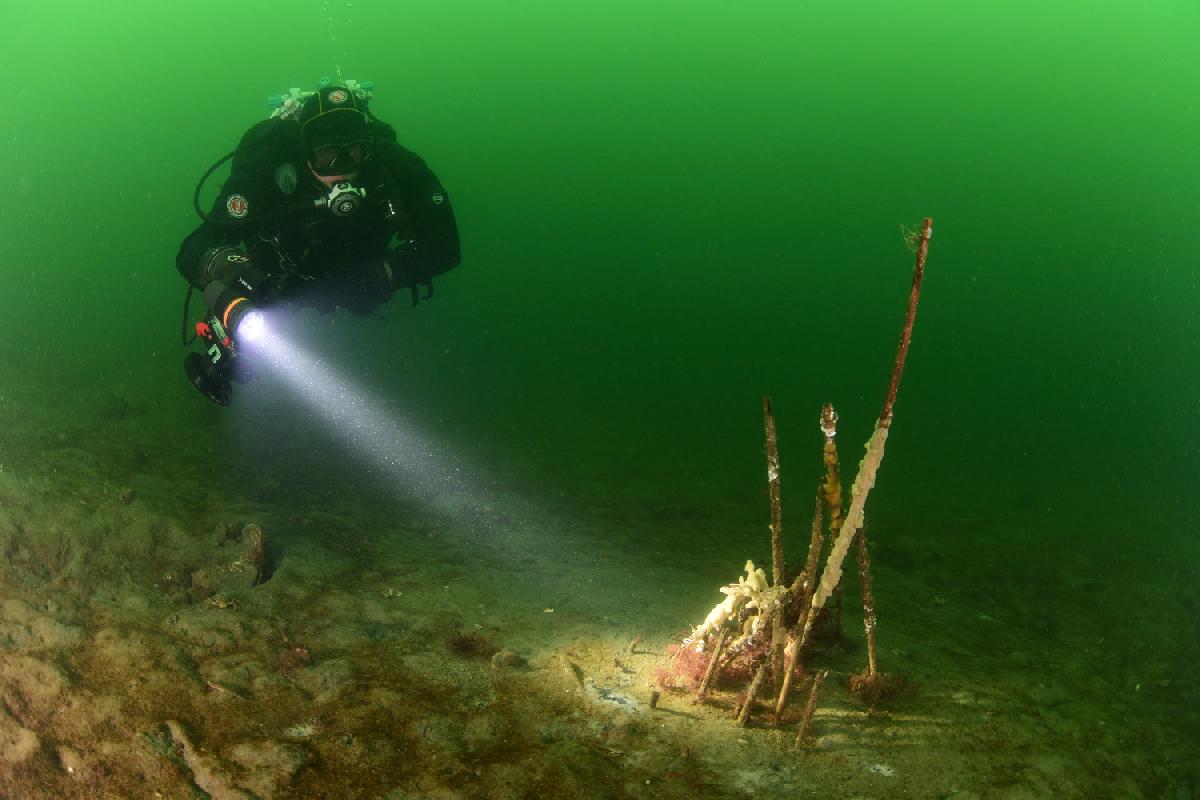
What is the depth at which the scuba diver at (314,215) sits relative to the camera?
5.92 meters

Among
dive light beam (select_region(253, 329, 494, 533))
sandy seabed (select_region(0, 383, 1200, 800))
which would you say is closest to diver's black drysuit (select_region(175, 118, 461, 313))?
dive light beam (select_region(253, 329, 494, 533))

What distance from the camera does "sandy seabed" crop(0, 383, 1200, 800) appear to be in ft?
9.35

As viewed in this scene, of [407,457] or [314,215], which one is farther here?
[407,457]

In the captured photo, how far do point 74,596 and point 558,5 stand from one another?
102193mm

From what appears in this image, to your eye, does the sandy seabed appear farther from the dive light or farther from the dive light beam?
the dive light

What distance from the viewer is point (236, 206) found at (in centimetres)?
595

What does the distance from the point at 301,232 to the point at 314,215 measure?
0.66 ft

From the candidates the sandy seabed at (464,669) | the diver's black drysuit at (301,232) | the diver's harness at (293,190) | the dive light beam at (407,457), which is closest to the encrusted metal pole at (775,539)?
the sandy seabed at (464,669)

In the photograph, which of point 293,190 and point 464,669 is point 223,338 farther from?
point 464,669

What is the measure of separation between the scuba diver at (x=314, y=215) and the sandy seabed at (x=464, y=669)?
167cm

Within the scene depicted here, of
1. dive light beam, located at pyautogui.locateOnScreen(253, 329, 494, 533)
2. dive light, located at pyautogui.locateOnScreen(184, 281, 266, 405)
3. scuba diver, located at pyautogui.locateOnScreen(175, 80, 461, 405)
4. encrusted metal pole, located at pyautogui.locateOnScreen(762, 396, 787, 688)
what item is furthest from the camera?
dive light beam, located at pyautogui.locateOnScreen(253, 329, 494, 533)

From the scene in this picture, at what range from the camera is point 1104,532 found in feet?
30.8

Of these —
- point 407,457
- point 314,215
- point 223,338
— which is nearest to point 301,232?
point 314,215

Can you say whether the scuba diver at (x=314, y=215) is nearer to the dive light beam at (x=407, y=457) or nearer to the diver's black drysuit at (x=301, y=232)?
the diver's black drysuit at (x=301, y=232)
